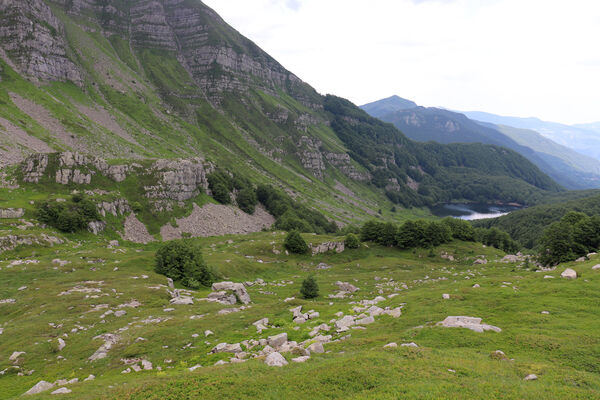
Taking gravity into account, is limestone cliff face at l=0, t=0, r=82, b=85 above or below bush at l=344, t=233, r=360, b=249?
above

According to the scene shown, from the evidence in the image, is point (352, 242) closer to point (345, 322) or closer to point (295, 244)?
point (295, 244)

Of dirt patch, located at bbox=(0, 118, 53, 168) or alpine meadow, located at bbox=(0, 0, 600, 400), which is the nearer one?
alpine meadow, located at bbox=(0, 0, 600, 400)

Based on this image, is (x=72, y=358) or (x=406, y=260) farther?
(x=406, y=260)

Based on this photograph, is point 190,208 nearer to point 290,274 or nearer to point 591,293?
point 290,274

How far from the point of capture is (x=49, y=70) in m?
194

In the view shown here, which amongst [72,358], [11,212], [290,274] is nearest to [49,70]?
[11,212]

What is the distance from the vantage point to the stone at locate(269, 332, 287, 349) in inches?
872

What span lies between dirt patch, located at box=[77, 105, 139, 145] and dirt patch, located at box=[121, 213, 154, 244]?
110557 mm

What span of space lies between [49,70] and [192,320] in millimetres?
248487

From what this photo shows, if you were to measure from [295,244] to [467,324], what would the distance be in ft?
209

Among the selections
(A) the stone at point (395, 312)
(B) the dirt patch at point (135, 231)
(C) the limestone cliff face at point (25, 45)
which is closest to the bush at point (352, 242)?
(A) the stone at point (395, 312)

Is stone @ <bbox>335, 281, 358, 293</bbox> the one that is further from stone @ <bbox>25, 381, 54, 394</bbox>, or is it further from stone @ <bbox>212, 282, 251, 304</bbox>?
stone @ <bbox>25, 381, 54, 394</bbox>

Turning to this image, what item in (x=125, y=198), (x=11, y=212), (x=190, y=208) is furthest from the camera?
(x=190, y=208)

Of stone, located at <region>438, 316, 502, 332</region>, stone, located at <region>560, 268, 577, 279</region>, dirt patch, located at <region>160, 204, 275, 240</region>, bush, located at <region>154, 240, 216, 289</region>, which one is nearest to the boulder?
stone, located at <region>438, 316, 502, 332</region>
